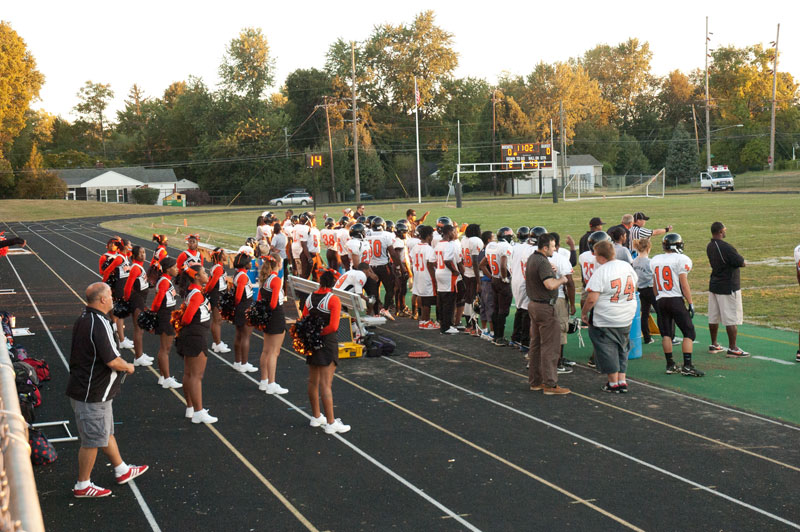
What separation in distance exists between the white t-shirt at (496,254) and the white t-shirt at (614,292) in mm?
2515

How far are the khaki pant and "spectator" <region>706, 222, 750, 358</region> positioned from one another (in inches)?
109

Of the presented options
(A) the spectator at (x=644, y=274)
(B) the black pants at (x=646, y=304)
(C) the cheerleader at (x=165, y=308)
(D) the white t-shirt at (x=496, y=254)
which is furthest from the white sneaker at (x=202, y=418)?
(B) the black pants at (x=646, y=304)

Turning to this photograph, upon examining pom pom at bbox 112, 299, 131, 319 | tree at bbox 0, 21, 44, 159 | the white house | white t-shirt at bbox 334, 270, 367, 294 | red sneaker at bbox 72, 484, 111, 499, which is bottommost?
red sneaker at bbox 72, 484, 111, 499

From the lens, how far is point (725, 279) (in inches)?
427

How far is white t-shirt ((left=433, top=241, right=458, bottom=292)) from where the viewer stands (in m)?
12.6

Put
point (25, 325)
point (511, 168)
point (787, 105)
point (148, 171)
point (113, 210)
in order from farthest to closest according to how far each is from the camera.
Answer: point (148, 171), point (787, 105), point (113, 210), point (511, 168), point (25, 325)

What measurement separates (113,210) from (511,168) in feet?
117

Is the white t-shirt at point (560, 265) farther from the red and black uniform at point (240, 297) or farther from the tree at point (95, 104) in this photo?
the tree at point (95, 104)

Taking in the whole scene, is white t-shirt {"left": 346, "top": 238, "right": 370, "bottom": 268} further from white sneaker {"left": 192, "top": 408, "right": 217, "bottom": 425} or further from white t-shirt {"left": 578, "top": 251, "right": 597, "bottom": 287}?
white sneaker {"left": 192, "top": 408, "right": 217, "bottom": 425}

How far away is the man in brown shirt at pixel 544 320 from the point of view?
9422 mm

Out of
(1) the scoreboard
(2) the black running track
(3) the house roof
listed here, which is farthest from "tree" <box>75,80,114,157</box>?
(2) the black running track

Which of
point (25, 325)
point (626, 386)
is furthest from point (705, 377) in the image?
point (25, 325)

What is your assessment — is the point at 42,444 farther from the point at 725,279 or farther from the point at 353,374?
the point at 725,279

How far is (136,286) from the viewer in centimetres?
1134
